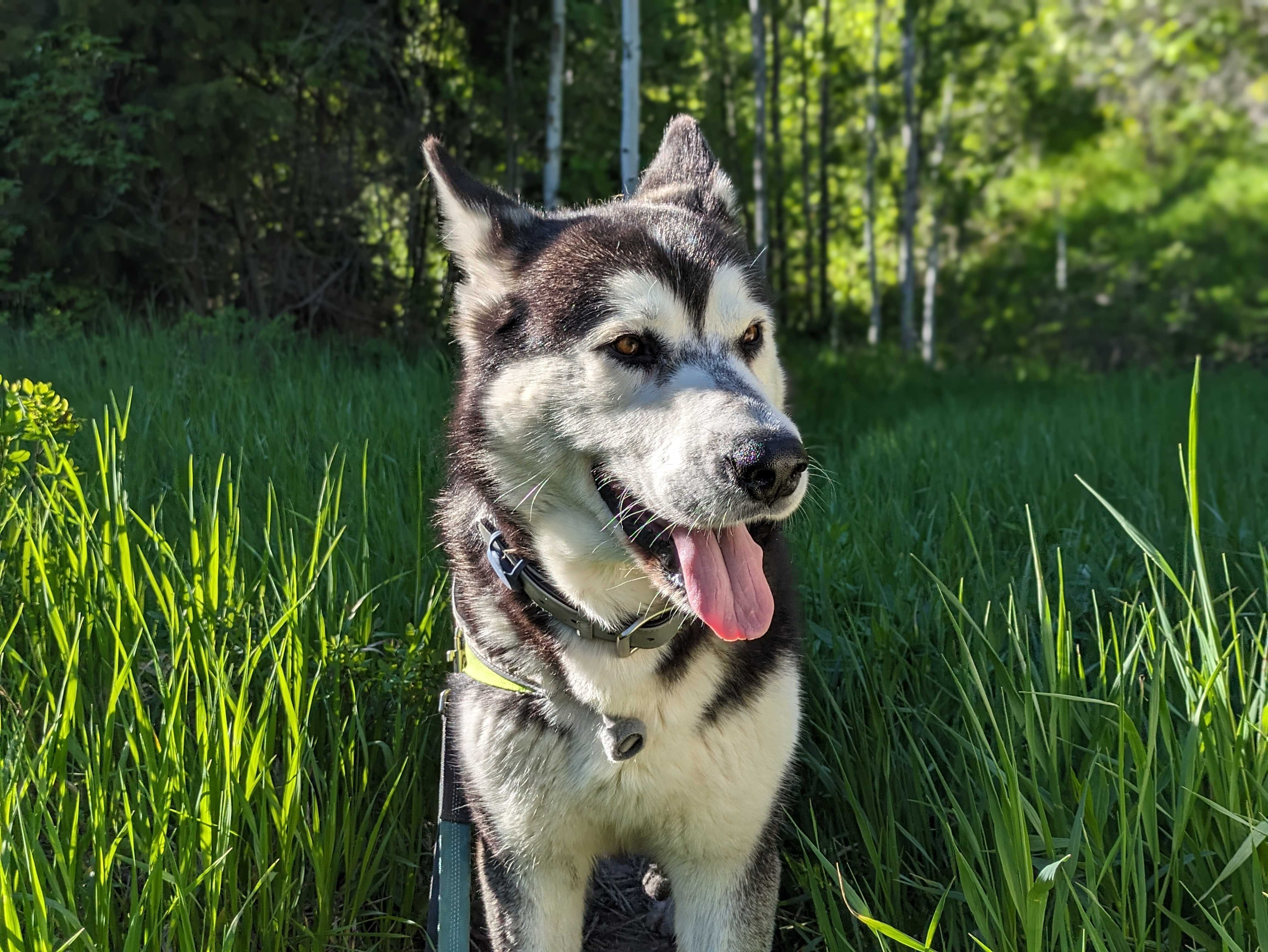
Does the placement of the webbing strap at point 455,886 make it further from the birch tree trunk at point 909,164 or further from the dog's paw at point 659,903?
the birch tree trunk at point 909,164

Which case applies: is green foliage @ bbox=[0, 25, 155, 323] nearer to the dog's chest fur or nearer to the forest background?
the forest background

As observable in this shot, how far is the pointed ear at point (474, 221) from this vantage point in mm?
2242

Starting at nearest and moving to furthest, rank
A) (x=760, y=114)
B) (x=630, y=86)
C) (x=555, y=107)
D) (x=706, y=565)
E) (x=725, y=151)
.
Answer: (x=706, y=565) < (x=630, y=86) < (x=555, y=107) < (x=760, y=114) < (x=725, y=151)

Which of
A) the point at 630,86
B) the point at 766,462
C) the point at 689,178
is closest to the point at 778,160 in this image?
the point at 630,86

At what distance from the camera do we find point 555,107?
9328mm

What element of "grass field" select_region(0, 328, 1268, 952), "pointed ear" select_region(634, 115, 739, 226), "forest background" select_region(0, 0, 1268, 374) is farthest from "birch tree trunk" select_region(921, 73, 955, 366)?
"pointed ear" select_region(634, 115, 739, 226)

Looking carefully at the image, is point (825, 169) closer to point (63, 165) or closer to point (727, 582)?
point (63, 165)

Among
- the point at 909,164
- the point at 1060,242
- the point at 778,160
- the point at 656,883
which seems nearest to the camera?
the point at 656,883

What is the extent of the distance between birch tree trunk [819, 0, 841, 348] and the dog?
13.9 m

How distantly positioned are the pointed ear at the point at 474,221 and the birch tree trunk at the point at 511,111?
7574 millimetres

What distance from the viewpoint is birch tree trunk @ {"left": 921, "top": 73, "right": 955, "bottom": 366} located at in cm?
1573

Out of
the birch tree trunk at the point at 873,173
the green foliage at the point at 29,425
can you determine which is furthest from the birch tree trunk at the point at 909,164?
the green foliage at the point at 29,425

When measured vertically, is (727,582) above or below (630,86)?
below

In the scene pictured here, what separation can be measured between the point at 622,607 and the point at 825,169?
16.2 m
